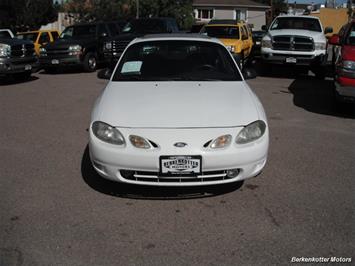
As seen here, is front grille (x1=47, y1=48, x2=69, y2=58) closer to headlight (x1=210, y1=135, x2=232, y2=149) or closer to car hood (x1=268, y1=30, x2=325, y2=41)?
car hood (x1=268, y1=30, x2=325, y2=41)

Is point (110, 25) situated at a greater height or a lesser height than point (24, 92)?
greater

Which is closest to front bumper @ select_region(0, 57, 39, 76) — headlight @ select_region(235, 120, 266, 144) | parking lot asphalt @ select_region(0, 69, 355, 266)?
parking lot asphalt @ select_region(0, 69, 355, 266)

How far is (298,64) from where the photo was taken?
1366 cm

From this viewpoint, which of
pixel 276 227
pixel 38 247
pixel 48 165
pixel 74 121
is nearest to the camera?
pixel 38 247

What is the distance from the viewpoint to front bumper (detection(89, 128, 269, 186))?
4.01 meters

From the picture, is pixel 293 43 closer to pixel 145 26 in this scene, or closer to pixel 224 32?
pixel 224 32

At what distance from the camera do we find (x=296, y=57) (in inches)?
535

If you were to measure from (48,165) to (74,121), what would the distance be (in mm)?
2515

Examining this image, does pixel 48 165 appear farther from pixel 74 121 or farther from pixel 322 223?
pixel 322 223

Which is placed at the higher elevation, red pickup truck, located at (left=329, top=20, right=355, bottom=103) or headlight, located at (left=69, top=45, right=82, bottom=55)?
red pickup truck, located at (left=329, top=20, right=355, bottom=103)

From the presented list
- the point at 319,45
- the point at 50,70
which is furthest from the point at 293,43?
the point at 50,70

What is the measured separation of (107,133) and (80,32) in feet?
46.5

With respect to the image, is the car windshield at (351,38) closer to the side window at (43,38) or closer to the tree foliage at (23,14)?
the side window at (43,38)

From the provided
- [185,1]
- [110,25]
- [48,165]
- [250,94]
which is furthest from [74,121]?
[185,1]
